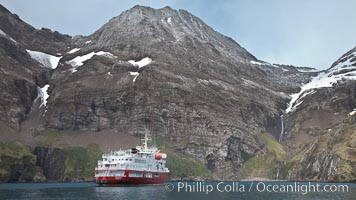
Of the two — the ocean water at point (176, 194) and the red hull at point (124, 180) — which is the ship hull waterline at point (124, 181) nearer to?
the red hull at point (124, 180)

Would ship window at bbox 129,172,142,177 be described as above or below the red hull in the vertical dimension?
above

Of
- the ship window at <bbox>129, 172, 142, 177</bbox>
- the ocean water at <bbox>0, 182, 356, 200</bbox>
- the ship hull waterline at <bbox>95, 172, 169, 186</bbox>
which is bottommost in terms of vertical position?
the ocean water at <bbox>0, 182, 356, 200</bbox>

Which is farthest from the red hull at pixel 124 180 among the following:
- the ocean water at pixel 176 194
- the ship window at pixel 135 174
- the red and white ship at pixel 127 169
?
the ocean water at pixel 176 194

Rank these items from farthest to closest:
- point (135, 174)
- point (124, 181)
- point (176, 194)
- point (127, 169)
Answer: point (135, 174), point (124, 181), point (127, 169), point (176, 194)

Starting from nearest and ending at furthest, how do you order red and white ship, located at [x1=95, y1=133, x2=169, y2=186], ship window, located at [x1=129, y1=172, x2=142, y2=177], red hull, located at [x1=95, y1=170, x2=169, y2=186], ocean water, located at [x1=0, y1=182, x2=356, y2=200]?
ocean water, located at [x1=0, y1=182, x2=356, y2=200]
red hull, located at [x1=95, y1=170, x2=169, y2=186]
red and white ship, located at [x1=95, y1=133, x2=169, y2=186]
ship window, located at [x1=129, y1=172, x2=142, y2=177]

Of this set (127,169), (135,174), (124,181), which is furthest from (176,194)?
(135,174)

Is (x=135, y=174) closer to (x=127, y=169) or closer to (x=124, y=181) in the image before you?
(x=127, y=169)

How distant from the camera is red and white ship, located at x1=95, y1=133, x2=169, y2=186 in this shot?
504ft

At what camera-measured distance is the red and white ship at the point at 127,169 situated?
15362 centimetres

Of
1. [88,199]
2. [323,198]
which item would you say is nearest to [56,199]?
[88,199]

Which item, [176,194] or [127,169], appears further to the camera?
[127,169]

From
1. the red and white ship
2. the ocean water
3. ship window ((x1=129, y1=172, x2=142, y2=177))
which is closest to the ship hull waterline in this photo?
the red and white ship

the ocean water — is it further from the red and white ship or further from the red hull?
the red and white ship

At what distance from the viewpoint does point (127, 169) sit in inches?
6038
